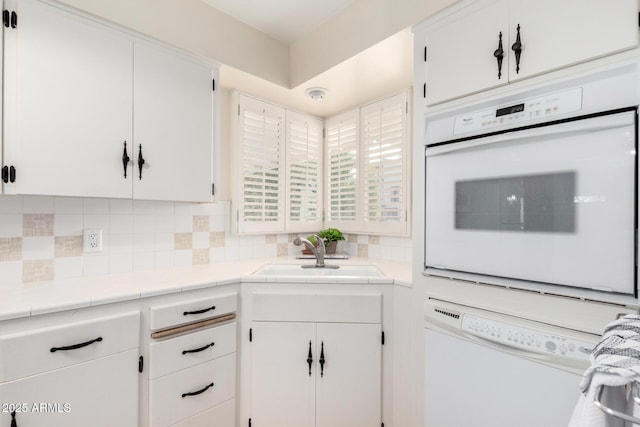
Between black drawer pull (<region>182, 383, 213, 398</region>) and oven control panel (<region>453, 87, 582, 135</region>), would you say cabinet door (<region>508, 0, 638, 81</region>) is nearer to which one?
oven control panel (<region>453, 87, 582, 135</region>)

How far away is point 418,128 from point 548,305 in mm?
905

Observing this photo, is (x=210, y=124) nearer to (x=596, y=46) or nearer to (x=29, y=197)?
(x=29, y=197)

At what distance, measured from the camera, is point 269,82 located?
6.99 ft

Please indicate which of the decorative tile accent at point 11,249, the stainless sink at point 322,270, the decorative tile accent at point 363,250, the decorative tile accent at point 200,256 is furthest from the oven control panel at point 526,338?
the decorative tile accent at point 11,249

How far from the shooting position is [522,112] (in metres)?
1.16

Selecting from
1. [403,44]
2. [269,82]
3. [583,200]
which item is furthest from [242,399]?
[403,44]

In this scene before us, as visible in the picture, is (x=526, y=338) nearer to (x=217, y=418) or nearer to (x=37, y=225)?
(x=217, y=418)

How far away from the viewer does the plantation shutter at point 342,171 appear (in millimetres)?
2518

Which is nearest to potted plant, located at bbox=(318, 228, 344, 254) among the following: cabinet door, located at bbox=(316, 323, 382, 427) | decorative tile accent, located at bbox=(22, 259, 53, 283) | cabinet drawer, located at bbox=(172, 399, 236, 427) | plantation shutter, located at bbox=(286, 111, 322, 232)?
plantation shutter, located at bbox=(286, 111, 322, 232)

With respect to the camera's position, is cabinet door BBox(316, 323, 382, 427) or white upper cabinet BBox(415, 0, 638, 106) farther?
cabinet door BBox(316, 323, 382, 427)

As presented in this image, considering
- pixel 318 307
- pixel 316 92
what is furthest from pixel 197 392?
pixel 316 92

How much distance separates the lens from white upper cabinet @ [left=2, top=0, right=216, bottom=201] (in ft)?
4.24

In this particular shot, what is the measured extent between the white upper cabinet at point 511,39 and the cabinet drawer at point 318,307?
107 centimetres

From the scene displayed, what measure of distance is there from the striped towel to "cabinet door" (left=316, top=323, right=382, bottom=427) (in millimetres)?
1111
